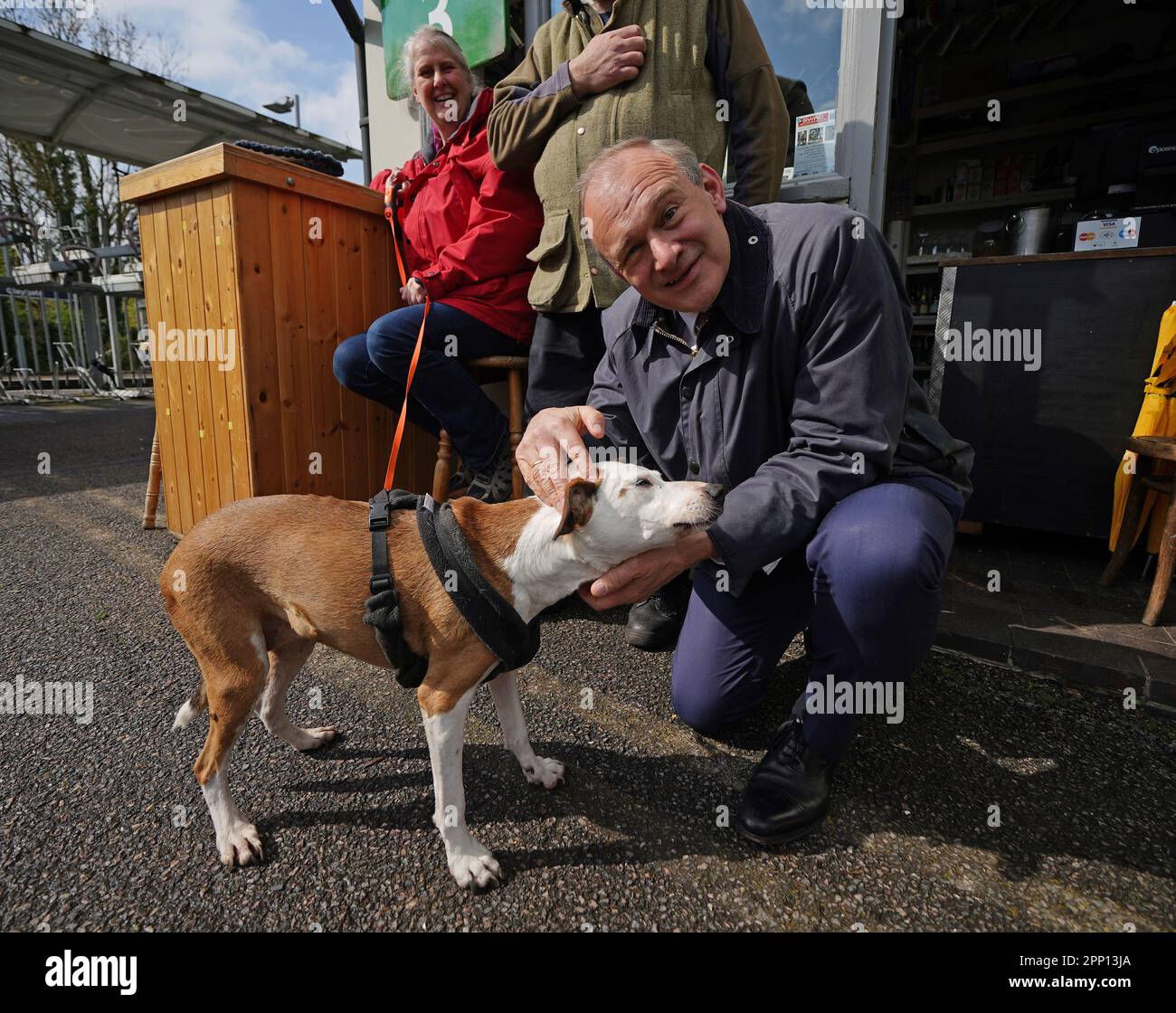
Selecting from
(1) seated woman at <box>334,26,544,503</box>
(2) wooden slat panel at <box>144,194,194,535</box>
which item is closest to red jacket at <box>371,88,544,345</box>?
(1) seated woman at <box>334,26,544,503</box>

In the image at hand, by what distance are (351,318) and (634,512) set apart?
2475mm

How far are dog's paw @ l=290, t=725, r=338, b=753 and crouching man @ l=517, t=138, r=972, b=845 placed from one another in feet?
3.53

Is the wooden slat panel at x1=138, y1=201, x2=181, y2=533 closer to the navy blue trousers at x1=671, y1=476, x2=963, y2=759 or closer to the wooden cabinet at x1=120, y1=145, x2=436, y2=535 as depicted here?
the wooden cabinet at x1=120, y1=145, x2=436, y2=535

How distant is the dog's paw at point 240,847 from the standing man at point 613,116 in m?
1.64

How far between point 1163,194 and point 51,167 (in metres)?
22.6

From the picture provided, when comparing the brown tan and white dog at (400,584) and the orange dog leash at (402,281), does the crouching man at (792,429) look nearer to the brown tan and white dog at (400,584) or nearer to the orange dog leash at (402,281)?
the brown tan and white dog at (400,584)

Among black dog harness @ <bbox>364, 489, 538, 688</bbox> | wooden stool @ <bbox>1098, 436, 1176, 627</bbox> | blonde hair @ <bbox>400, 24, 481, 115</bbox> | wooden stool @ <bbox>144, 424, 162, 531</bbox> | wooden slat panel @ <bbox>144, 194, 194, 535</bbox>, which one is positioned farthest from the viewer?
wooden stool @ <bbox>144, 424, 162, 531</bbox>

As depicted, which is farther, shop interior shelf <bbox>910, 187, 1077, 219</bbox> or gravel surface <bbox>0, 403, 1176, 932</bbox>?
shop interior shelf <bbox>910, 187, 1077, 219</bbox>

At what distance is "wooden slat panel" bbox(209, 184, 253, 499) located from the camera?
9.74ft

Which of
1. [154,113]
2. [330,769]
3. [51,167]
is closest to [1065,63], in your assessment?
[330,769]

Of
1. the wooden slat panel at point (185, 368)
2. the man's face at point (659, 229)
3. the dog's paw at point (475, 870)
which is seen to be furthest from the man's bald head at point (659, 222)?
the wooden slat panel at point (185, 368)

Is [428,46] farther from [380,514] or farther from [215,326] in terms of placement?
[380,514]

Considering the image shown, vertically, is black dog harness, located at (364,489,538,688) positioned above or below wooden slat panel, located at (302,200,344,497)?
below

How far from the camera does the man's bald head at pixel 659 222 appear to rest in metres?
1.84
